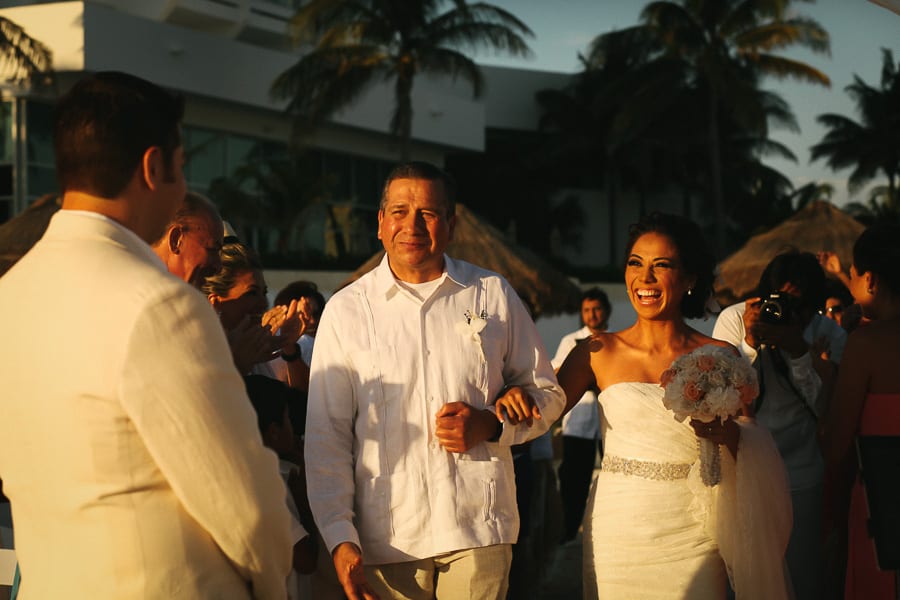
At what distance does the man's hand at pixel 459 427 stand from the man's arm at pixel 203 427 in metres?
1.46

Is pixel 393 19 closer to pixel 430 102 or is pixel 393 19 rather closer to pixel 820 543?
pixel 430 102

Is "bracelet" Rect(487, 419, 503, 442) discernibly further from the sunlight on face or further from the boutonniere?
the sunlight on face

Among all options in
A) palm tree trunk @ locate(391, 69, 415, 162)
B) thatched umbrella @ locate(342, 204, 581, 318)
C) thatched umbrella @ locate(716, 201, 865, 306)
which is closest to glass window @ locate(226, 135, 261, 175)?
palm tree trunk @ locate(391, 69, 415, 162)

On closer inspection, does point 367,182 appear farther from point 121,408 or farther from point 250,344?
point 121,408

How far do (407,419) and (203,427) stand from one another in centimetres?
174

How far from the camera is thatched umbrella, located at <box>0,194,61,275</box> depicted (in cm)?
934

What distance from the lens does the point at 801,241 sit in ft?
49.4

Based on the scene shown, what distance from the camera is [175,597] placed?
2354mm

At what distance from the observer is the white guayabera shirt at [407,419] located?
12.9 feet

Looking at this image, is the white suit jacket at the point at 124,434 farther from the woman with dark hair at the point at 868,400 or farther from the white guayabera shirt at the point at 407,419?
the woman with dark hair at the point at 868,400

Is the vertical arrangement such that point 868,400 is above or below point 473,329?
below

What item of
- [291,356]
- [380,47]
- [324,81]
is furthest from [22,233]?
[380,47]

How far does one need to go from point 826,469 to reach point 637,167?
46.5 meters

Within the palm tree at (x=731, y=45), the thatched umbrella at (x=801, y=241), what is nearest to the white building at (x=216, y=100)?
the palm tree at (x=731, y=45)
